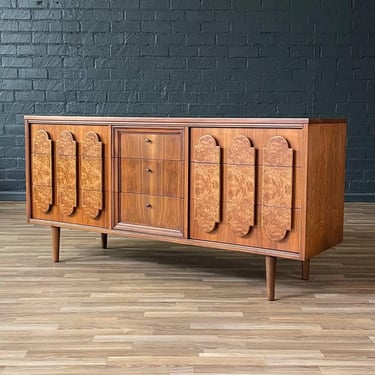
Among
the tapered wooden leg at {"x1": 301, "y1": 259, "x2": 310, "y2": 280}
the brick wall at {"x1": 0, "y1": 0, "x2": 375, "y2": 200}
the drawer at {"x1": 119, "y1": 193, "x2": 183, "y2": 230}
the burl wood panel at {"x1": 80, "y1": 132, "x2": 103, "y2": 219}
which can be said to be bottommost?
the tapered wooden leg at {"x1": 301, "y1": 259, "x2": 310, "y2": 280}

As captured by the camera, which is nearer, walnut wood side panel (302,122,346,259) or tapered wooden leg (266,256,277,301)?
walnut wood side panel (302,122,346,259)

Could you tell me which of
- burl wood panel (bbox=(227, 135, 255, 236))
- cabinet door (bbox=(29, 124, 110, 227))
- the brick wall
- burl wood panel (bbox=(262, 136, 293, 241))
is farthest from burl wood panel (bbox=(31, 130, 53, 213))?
the brick wall

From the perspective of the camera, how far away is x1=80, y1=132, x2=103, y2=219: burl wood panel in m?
3.00

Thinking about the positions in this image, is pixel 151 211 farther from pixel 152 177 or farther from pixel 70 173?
pixel 70 173

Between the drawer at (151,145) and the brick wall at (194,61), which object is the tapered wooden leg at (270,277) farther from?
the brick wall at (194,61)

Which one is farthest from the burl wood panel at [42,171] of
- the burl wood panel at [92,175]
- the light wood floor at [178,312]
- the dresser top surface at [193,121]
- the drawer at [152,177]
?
the drawer at [152,177]

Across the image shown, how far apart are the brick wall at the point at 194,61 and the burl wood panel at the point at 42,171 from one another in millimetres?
2324

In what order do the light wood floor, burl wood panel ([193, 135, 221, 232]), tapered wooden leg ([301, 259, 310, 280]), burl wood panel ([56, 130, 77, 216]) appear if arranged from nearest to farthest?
the light wood floor
burl wood panel ([193, 135, 221, 232])
tapered wooden leg ([301, 259, 310, 280])
burl wood panel ([56, 130, 77, 216])

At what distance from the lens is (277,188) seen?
2.50 m

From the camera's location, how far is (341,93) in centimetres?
539

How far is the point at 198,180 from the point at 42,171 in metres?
0.97

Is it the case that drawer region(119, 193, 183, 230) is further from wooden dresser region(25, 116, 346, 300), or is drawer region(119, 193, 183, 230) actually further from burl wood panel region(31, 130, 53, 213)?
burl wood panel region(31, 130, 53, 213)

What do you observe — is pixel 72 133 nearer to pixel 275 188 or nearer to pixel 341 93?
pixel 275 188

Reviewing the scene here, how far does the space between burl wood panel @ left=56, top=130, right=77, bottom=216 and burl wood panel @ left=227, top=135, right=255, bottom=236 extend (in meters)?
0.91
